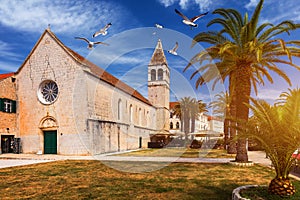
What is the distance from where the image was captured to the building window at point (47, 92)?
26016 millimetres

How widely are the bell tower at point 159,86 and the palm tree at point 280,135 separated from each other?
43337mm

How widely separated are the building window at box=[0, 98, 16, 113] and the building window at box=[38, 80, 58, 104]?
10.3 feet

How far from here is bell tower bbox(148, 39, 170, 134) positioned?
2039 inches

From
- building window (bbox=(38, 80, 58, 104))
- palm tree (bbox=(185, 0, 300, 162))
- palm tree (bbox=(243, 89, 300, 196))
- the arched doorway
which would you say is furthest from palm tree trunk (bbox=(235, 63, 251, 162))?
building window (bbox=(38, 80, 58, 104))

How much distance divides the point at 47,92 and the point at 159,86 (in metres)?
29.0

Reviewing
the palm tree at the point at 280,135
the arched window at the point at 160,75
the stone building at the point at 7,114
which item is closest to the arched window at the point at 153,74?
the arched window at the point at 160,75

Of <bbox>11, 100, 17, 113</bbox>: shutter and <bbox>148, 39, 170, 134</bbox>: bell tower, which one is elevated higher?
<bbox>148, 39, 170, 134</bbox>: bell tower

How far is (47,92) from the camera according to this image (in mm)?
26469

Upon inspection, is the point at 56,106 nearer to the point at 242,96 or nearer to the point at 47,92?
the point at 47,92

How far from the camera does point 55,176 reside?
38.8 feet

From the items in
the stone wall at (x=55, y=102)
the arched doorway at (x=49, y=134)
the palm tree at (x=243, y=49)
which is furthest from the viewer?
Answer: the arched doorway at (x=49, y=134)

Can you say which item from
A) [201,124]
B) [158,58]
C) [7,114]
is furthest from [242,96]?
[201,124]

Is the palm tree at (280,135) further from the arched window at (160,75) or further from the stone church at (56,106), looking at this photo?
the arched window at (160,75)

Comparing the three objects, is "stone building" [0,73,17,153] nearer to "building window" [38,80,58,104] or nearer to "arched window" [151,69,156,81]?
"building window" [38,80,58,104]
